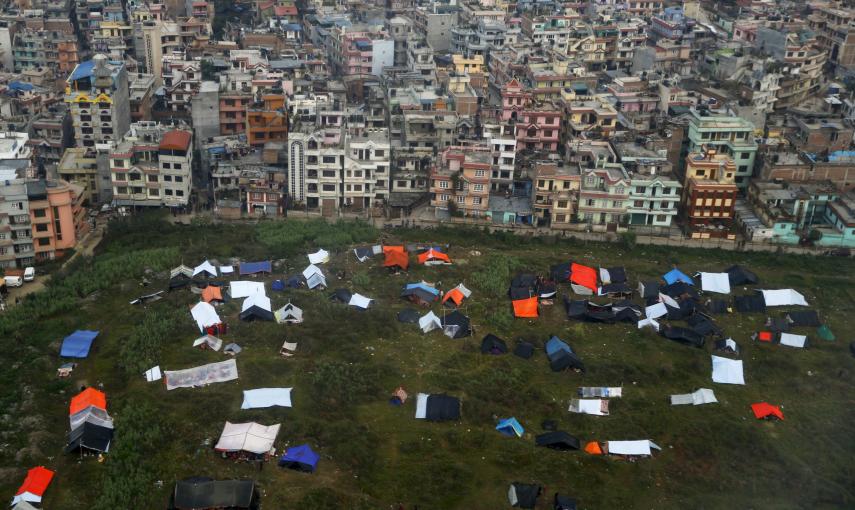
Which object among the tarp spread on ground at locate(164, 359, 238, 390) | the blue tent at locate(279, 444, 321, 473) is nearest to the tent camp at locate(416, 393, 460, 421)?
the blue tent at locate(279, 444, 321, 473)

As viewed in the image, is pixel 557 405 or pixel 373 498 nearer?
pixel 373 498

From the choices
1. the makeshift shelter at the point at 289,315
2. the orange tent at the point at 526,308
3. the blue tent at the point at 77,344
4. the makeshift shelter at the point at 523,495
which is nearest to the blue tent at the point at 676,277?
the orange tent at the point at 526,308

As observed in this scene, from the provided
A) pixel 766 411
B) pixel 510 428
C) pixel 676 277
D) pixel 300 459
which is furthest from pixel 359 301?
pixel 766 411

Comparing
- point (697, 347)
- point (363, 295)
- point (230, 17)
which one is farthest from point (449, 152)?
point (230, 17)

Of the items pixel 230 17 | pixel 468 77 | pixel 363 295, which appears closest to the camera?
pixel 363 295

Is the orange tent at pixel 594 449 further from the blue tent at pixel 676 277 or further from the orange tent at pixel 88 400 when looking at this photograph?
the orange tent at pixel 88 400

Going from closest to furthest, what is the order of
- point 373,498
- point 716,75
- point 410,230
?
point 373,498, point 410,230, point 716,75

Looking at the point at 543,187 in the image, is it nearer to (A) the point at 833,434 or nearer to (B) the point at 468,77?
(B) the point at 468,77
